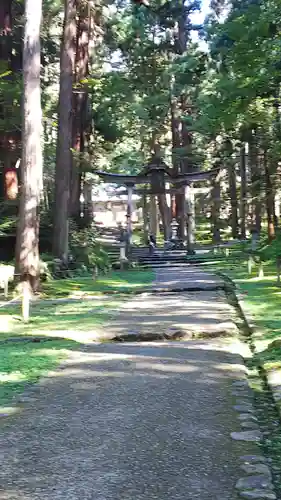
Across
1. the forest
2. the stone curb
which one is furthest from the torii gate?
the stone curb

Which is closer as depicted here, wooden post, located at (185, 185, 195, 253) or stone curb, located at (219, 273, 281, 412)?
stone curb, located at (219, 273, 281, 412)

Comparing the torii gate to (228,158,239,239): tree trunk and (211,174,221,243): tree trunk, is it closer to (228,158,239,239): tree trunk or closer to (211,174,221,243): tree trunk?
(211,174,221,243): tree trunk

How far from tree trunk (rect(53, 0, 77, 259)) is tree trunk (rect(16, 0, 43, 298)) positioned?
397 cm

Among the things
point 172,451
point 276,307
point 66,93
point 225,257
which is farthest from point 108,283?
point 172,451

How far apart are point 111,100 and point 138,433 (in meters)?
23.6

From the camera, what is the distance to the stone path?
3047 mm

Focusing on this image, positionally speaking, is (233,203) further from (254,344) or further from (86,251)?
(254,344)

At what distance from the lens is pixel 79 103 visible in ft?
74.3

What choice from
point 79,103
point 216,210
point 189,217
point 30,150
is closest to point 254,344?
point 30,150

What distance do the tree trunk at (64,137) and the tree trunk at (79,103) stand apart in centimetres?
292

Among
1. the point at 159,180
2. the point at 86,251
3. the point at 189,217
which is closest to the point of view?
the point at 86,251

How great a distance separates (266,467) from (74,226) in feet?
61.3

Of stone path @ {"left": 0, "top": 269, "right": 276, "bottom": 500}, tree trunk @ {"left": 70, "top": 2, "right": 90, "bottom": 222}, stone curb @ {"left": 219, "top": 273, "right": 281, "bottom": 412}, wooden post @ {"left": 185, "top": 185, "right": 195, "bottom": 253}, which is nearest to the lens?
stone path @ {"left": 0, "top": 269, "right": 276, "bottom": 500}

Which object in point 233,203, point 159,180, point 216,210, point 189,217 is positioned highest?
point 159,180
